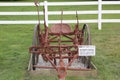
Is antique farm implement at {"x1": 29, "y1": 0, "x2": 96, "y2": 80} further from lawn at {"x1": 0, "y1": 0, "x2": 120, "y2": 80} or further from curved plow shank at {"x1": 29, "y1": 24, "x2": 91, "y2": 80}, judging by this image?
lawn at {"x1": 0, "y1": 0, "x2": 120, "y2": 80}

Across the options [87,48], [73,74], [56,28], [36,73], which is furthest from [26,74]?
[87,48]

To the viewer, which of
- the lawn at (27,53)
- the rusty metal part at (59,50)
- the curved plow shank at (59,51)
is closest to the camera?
the rusty metal part at (59,50)

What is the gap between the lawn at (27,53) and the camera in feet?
22.5

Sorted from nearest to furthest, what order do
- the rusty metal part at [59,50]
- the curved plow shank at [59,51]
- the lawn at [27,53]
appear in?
the rusty metal part at [59,50], the curved plow shank at [59,51], the lawn at [27,53]

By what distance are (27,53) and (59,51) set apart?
3256mm

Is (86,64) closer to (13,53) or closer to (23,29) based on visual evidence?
(13,53)

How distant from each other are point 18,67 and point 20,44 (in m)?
2.89

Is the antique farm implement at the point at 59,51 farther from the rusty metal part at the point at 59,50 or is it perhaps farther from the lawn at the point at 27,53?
the lawn at the point at 27,53

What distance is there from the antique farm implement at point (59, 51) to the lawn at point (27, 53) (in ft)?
1.06

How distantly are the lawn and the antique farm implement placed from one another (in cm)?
32

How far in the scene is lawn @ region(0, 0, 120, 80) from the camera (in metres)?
6.87

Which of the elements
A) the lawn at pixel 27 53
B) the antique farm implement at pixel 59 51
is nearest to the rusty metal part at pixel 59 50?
the antique farm implement at pixel 59 51

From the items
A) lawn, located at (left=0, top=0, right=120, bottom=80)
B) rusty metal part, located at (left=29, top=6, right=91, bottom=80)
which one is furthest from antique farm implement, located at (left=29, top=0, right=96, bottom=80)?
lawn, located at (left=0, top=0, right=120, bottom=80)

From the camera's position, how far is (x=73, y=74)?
22.0ft
